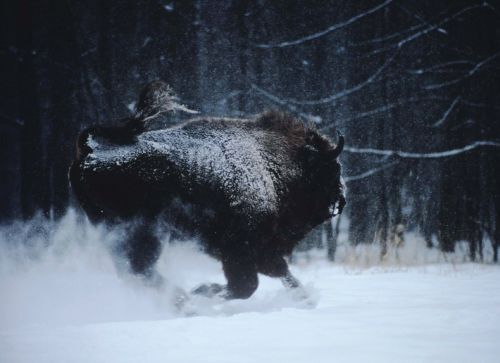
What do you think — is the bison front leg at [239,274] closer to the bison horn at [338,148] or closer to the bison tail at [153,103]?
the bison tail at [153,103]

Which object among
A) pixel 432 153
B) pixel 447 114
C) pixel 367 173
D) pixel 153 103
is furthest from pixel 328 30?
pixel 153 103

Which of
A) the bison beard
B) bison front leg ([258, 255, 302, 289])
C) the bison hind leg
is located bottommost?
bison front leg ([258, 255, 302, 289])

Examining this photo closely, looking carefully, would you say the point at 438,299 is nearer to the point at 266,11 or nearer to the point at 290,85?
the point at 290,85

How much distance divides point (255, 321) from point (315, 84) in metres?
5.31

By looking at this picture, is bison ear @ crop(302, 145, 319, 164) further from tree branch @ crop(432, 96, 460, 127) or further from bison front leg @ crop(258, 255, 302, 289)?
tree branch @ crop(432, 96, 460, 127)

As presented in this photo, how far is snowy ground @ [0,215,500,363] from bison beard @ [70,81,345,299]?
0.94 feet

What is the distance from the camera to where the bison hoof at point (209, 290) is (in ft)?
11.5

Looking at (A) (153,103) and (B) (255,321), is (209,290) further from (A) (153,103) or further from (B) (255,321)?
(A) (153,103)

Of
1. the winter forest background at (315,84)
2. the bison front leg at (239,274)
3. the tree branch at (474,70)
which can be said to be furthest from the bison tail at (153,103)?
the tree branch at (474,70)

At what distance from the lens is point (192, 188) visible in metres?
3.45

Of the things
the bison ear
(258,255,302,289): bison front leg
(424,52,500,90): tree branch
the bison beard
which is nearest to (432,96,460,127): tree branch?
(424,52,500,90): tree branch

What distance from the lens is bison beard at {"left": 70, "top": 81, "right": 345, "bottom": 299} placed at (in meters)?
3.25

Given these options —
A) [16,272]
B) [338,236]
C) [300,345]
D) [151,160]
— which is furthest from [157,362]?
[338,236]

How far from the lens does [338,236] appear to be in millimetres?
7402
